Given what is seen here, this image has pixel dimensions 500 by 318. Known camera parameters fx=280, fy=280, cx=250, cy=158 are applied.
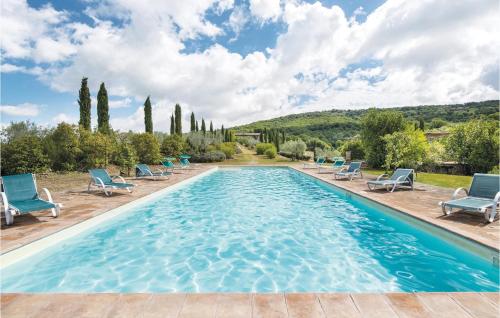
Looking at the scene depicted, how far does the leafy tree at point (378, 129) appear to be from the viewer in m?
21.0

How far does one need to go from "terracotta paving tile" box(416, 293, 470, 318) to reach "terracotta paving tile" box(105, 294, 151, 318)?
2.76 meters

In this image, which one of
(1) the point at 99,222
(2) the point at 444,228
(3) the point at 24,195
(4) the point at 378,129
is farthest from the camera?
(4) the point at 378,129

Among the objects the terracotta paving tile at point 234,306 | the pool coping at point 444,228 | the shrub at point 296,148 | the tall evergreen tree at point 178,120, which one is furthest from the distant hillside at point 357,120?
the terracotta paving tile at point 234,306

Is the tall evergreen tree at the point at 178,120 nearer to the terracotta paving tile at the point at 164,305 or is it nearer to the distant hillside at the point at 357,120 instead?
the terracotta paving tile at the point at 164,305

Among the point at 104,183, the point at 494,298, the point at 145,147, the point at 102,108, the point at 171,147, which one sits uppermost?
the point at 102,108

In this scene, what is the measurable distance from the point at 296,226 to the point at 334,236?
0.98m

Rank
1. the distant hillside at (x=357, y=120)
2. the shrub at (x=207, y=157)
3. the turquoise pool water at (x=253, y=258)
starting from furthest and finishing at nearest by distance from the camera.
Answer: the distant hillside at (x=357, y=120), the shrub at (x=207, y=157), the turquoise pool water at (x=253, y=258)

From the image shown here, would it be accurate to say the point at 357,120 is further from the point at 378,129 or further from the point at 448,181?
the point at 448,181

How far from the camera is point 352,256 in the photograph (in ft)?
16.5

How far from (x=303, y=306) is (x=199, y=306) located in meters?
1.01

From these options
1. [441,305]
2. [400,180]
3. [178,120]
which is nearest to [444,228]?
[441,305]

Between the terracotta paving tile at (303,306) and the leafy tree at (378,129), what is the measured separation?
20.1 meters

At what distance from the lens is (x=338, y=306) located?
274cm

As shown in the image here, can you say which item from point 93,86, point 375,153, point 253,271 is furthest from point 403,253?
point 93,86
